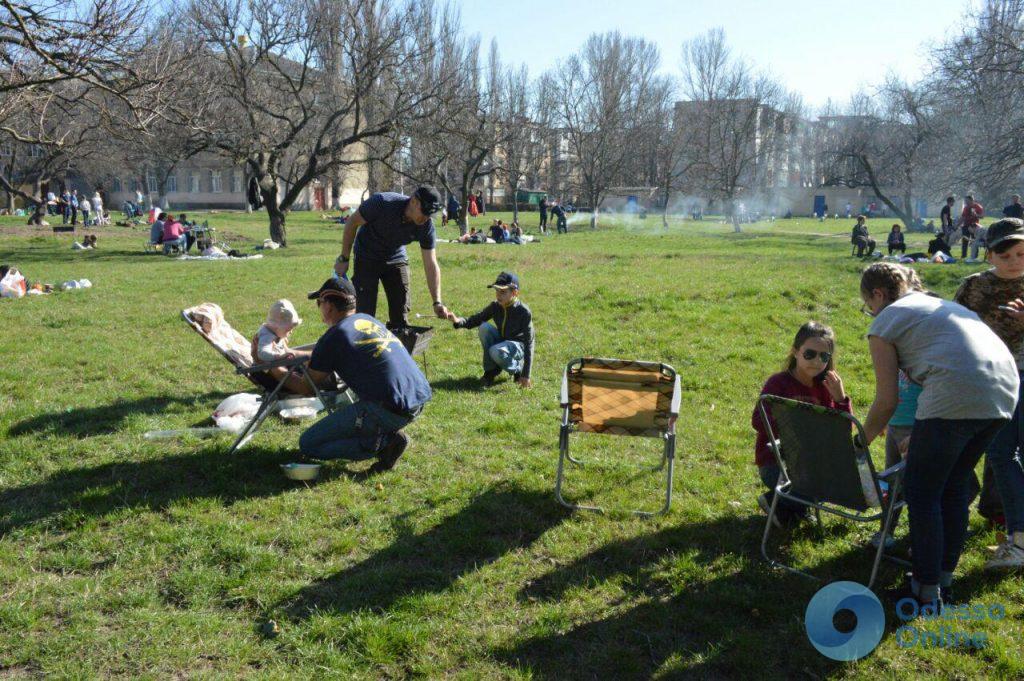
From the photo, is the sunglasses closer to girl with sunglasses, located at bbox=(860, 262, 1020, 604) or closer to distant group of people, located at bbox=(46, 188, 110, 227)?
girl with sunglasses, located at bbox=(860, 262, 1020, 604)

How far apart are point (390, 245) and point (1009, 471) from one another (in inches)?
189

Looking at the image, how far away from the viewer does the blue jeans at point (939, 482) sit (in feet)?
10.6

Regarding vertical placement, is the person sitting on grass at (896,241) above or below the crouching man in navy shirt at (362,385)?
above

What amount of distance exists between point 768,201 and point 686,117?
13.6m

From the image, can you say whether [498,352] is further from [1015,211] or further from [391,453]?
[1015,211]

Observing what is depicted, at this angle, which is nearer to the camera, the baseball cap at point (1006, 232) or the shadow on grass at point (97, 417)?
the baseball cap at point (1006, 232)

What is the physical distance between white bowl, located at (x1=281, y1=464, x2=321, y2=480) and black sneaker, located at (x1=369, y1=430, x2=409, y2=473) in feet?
1.35

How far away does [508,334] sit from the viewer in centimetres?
741

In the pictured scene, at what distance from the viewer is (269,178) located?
967 inches

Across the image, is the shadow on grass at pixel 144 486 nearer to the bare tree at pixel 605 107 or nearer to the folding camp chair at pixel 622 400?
the folding camp chair at pixel 622 400

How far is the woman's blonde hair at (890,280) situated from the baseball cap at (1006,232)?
2.61ft

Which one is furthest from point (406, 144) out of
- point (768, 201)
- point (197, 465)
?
point (768, 201)

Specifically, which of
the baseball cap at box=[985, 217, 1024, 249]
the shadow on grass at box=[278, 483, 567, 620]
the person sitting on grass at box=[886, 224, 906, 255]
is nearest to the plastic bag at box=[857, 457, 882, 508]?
the baseball cap at box=[985, 217, 1024, 249]

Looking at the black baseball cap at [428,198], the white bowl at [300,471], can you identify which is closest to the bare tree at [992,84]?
the black baseball cap at [428,198]
